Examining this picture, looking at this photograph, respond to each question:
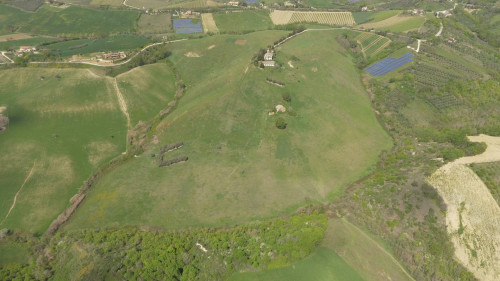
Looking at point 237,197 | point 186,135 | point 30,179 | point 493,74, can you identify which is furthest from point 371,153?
point 30,179

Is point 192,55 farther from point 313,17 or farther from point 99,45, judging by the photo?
point 313,17

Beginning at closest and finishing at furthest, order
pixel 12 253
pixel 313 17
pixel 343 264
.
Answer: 1. pixel 343 264
2. pixel 12 253
3. pixel 313 17

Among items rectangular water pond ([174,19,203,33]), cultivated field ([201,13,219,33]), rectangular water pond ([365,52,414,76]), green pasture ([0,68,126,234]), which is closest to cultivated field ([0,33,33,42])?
green pasture ([0,68,126,234])

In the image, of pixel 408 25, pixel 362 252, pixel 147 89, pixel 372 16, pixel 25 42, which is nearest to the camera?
pixel 362 252

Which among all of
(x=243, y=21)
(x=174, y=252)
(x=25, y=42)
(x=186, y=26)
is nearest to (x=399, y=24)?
(x=243, y=21)

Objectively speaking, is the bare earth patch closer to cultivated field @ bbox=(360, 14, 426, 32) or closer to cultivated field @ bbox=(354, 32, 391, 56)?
cultivated field @ bbox=(354, 32, 391, 56)
